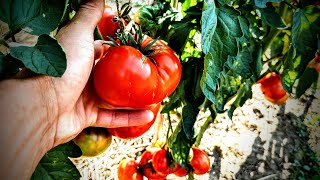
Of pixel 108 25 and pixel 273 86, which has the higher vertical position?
pixel 108 25

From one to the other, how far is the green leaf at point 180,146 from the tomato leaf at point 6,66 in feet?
2.29

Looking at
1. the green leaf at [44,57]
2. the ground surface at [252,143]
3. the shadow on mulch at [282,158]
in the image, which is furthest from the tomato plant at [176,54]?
the shadow on mulch at [282,158]

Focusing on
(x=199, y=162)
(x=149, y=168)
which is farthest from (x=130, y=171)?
(x=199, y=162)

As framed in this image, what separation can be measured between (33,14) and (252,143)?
66.4 inches

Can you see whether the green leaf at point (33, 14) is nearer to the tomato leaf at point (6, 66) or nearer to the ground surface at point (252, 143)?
the tomato leaf at point (6, 66)

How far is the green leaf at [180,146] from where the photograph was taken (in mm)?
1139

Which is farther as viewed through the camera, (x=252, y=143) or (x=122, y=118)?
(x=252, y=143)

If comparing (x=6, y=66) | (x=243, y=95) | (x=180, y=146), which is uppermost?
(x=6, y=66)

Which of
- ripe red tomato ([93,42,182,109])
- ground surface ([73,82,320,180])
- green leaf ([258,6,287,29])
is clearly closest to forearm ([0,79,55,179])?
ripe red tomato ([93,42,182,109])

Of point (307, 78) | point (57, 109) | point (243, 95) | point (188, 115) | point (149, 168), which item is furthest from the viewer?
point (149, 168)

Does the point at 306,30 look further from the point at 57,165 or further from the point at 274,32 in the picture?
the point at 57,165

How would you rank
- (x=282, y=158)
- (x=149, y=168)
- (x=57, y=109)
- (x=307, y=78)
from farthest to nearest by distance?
1. (x=282, y=158)
2. (x=149, y=168)
3. (x=307, y=78)
4. (x=57, y=109)

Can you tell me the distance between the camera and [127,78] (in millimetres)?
680

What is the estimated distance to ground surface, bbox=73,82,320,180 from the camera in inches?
71.1
